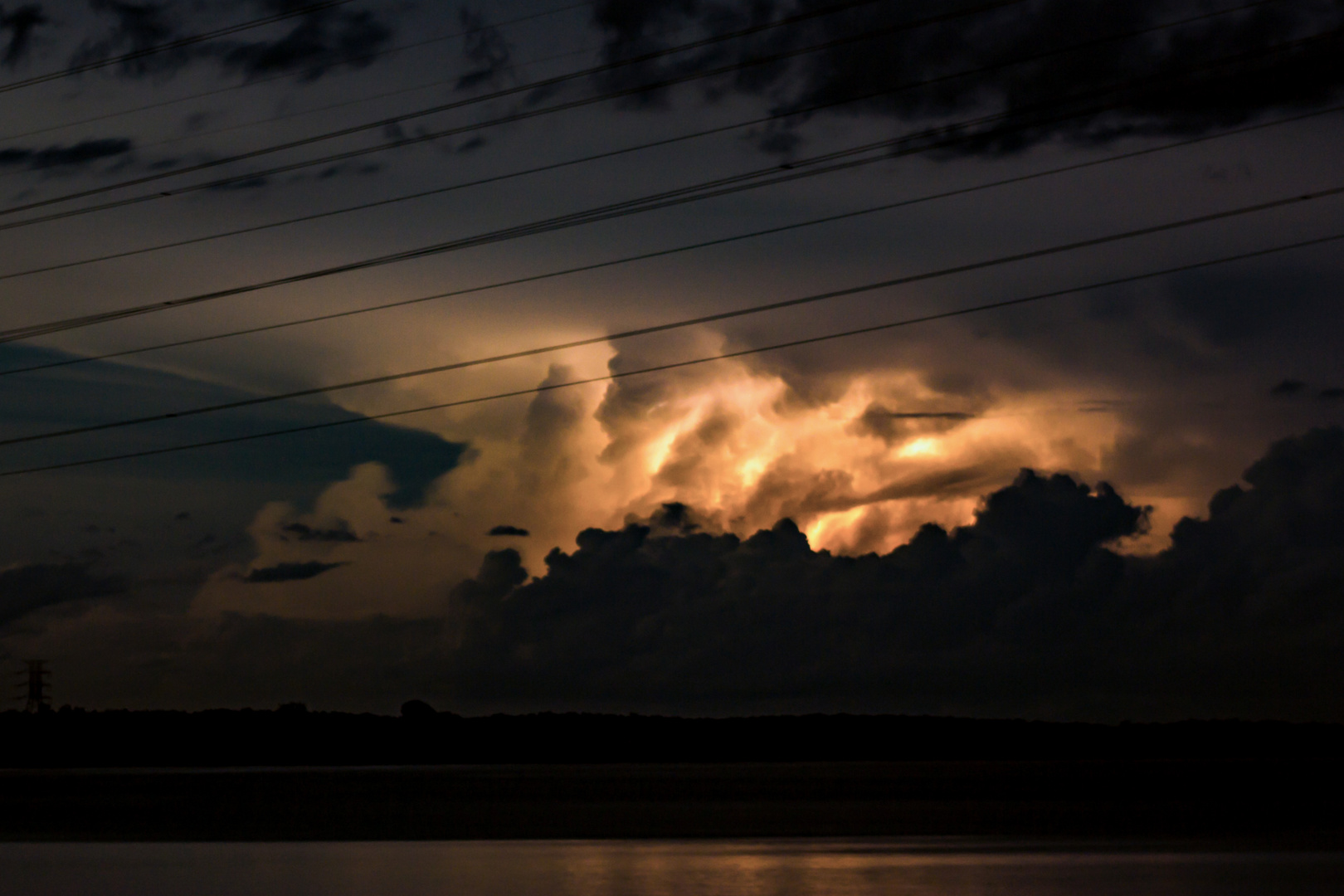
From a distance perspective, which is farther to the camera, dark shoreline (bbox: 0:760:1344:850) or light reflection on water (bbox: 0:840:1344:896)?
dark shoreline (bbox: 0:760:1344:850)

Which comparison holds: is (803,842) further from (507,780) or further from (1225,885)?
(507,780)

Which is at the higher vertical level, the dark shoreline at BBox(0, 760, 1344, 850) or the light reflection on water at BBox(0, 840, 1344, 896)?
the light reflection on water at BBox(0, 840, 1344, 896)

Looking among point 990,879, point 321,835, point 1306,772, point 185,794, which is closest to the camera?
point 990,879

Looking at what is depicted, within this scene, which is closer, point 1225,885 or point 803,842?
point 1225,885

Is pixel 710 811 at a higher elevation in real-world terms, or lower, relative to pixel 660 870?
lower

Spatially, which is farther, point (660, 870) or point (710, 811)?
point (710, 811)

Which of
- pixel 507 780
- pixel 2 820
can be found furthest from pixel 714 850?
pixel 507 780
